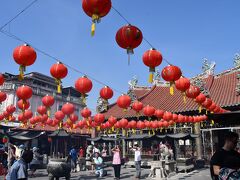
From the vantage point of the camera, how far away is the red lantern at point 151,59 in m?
6.94

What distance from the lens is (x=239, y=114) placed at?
6102mm

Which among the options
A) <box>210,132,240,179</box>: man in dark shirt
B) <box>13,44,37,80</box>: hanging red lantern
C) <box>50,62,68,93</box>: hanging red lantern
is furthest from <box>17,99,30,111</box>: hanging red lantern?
<box>210,132,240,179</box>: man in dark shirt

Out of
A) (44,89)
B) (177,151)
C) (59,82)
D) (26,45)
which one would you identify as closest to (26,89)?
(59,82)

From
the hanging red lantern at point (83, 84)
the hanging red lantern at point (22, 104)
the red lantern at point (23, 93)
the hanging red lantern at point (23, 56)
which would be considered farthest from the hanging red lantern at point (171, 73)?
the hanging red lantern at point (22, 104)

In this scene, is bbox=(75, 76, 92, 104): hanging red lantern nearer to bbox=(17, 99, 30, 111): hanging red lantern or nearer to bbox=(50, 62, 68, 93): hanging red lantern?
bbox=(50, 62, 68, 93): hanging red lantern

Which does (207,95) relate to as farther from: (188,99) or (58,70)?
(58,70)

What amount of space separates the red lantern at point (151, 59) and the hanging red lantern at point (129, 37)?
1.31m

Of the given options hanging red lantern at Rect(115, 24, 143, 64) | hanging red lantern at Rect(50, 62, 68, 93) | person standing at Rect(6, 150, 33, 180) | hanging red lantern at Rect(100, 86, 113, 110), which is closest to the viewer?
hanging red lantern at Rect(115, 24, 143, 64)

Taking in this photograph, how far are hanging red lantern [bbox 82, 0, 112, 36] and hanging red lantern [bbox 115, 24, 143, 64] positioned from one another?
2.31ft

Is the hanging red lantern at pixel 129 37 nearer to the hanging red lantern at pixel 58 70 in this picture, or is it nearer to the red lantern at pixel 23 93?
the hanging red lantern at pixel 58 70

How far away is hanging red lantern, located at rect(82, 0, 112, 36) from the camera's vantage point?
4.74 metres

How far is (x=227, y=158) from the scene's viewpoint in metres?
3.98

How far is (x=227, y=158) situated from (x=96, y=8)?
135 inches

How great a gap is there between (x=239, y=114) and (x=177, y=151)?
562 inches
